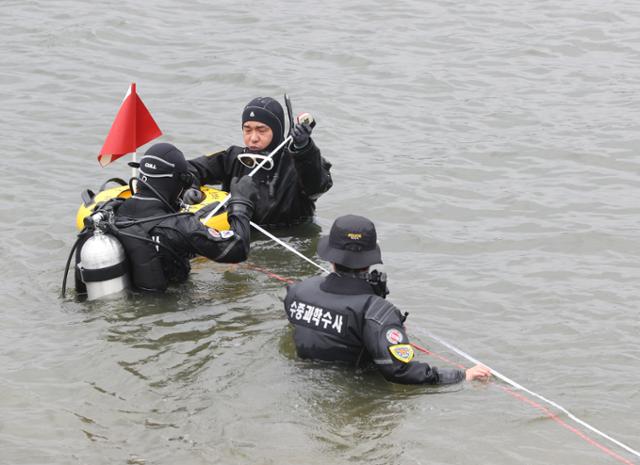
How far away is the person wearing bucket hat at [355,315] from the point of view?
6605 mm

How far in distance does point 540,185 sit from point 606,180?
0.71 meters

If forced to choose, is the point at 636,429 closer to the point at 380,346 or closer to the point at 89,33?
the point at 380,346

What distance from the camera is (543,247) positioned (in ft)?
32.6

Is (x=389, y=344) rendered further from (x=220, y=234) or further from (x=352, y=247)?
(x=220, y=234)

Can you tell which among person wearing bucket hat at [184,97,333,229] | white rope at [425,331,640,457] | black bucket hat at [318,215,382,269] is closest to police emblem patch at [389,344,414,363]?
black bucket hat at [318,215,382,269]

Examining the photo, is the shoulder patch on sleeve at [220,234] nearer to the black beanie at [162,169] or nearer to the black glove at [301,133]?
the black beanie at [162,169]

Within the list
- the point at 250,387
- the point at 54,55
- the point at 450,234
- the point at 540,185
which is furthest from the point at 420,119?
the point at 250,387

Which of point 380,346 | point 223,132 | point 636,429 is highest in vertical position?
point 223,132

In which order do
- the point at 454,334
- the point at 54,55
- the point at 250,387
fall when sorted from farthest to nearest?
the point at 54,55, the point at 454,334, the point at 250,387

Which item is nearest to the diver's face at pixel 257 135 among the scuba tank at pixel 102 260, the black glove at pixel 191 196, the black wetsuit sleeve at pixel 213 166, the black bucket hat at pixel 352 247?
the black wetsuit sleeve at pixel 213 166

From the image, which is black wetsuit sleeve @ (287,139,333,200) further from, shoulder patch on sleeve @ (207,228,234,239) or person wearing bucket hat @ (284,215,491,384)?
person wearing bucket hat @ (284,215,491,384)

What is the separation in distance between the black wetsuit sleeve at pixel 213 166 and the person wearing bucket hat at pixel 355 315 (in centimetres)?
316

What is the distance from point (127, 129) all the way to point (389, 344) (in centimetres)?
392

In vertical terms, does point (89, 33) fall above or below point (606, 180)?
above
